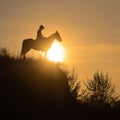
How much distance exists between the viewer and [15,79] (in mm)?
34750

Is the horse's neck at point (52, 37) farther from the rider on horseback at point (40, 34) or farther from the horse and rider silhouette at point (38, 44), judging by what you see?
the rider on horseback at point (40, 34)

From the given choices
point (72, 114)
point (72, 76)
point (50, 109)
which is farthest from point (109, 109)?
point (72, 76)

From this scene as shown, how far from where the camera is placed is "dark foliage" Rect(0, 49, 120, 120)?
33.1m

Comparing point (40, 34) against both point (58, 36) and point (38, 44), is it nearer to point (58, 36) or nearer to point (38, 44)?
point (38, 44)

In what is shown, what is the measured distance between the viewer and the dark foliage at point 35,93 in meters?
33.1

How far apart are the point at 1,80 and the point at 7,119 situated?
298cm

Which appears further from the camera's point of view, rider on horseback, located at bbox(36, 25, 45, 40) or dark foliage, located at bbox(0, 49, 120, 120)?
rider on horseback, located at bbox(36, 25, 45, 40)

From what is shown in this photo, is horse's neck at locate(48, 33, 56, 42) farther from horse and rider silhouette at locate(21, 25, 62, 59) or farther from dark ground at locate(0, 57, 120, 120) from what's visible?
dark ground at locate(0, 57, 120, 120)

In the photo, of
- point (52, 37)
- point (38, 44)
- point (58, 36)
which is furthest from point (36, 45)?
point (58, 36)

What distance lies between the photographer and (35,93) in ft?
115

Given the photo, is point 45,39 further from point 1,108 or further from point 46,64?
point 1,108

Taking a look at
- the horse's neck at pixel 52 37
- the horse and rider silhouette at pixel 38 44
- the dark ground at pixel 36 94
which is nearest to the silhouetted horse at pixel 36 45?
the horse and rider silhouette at pixel 38 44

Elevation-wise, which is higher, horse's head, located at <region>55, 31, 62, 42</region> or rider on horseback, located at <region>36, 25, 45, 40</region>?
horse's head, located at <region>55, 31, 62, 42</region>

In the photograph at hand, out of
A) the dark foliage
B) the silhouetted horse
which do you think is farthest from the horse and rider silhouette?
the dark foliage
